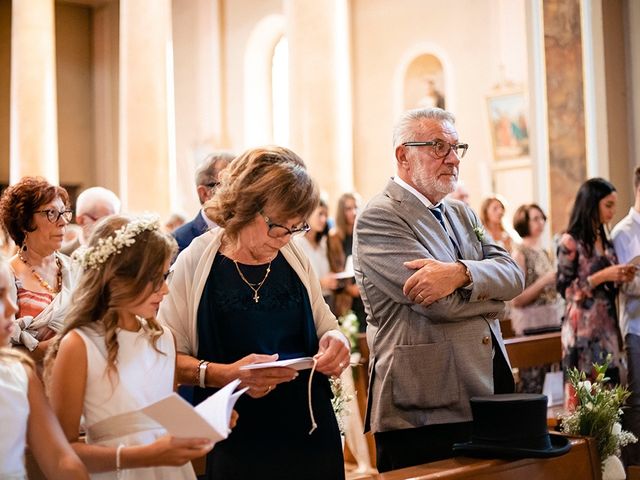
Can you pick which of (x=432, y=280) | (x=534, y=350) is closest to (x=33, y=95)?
(x=534, y=350)

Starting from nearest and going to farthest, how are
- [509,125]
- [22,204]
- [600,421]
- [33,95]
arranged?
[600,421], [22,204], [509,125], [33,95]

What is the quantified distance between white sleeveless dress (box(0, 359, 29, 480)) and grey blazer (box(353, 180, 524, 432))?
5.32 ft

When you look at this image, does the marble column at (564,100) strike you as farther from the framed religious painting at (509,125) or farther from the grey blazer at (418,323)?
the grey blazer at (418,323)

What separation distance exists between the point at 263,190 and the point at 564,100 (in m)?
7.02

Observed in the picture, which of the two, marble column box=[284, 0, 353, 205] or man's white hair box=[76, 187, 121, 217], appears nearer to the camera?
man's white hair box=[76, 187, 121, 217]

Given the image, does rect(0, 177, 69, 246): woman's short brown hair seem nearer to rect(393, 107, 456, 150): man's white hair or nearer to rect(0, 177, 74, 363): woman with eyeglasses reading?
rect(0, 177, 74, 363): woman with eyeglasses reading

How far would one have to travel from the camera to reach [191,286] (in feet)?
10.6

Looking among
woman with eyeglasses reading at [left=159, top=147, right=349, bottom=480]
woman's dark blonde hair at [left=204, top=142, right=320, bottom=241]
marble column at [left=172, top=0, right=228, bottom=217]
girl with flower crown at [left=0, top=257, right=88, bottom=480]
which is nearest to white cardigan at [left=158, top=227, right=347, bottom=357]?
woman with eyeglasses reading at [left=159, top=147, right=349, bottom=480]

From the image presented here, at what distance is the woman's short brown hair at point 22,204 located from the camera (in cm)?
445

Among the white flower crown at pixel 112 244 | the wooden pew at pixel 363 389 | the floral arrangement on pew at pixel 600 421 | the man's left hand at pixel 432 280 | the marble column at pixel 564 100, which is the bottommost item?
the wooden pew at pixel 363 389

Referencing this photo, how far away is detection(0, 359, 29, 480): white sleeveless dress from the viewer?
2545 mm

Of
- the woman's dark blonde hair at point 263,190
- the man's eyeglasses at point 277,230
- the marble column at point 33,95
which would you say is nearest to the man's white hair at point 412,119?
the woman's dark blonde hair at point 263,190

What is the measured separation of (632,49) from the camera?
31.6ft

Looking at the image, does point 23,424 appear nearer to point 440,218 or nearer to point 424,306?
point 424,306
